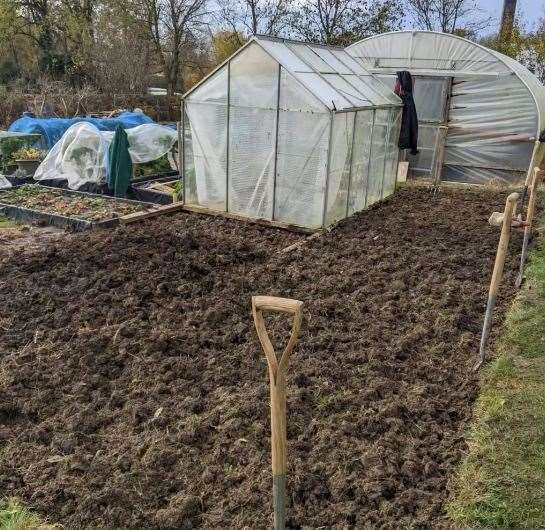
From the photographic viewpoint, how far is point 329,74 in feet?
30.2

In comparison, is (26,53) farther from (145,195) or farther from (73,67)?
(145,195)

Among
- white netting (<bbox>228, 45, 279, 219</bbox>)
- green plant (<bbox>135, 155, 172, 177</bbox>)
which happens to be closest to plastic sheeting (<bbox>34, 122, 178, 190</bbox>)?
green plant (<bbox>135, 155, 172, 177</bbox>)

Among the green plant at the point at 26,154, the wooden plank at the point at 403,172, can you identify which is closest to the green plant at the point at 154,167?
the green plant at the point at 26,154

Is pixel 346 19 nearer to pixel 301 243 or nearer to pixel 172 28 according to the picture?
pixel 172 28

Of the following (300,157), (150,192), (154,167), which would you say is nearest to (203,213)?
(300,157)

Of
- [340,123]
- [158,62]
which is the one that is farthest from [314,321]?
[158,62]

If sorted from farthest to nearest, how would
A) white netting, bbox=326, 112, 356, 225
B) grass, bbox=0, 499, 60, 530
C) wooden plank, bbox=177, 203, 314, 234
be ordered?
wooden plank, bbox=177, 203, 314, 234
white netting, bbox=326, 112, 356, 225
grass, bbox=0, 499, 60, 530

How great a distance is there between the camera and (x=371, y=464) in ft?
10.4

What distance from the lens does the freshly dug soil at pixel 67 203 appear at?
9.45 meters

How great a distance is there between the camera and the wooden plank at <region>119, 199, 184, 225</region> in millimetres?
8758

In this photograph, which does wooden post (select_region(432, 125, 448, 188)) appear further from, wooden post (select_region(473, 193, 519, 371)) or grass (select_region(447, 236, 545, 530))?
wooden post (select_region(473, 193, 519, 371))

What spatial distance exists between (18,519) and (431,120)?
40.2 feet

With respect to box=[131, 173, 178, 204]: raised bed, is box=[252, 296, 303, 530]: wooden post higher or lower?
higher

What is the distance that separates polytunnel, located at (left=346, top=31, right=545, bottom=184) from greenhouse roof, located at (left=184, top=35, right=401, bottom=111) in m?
2.31
